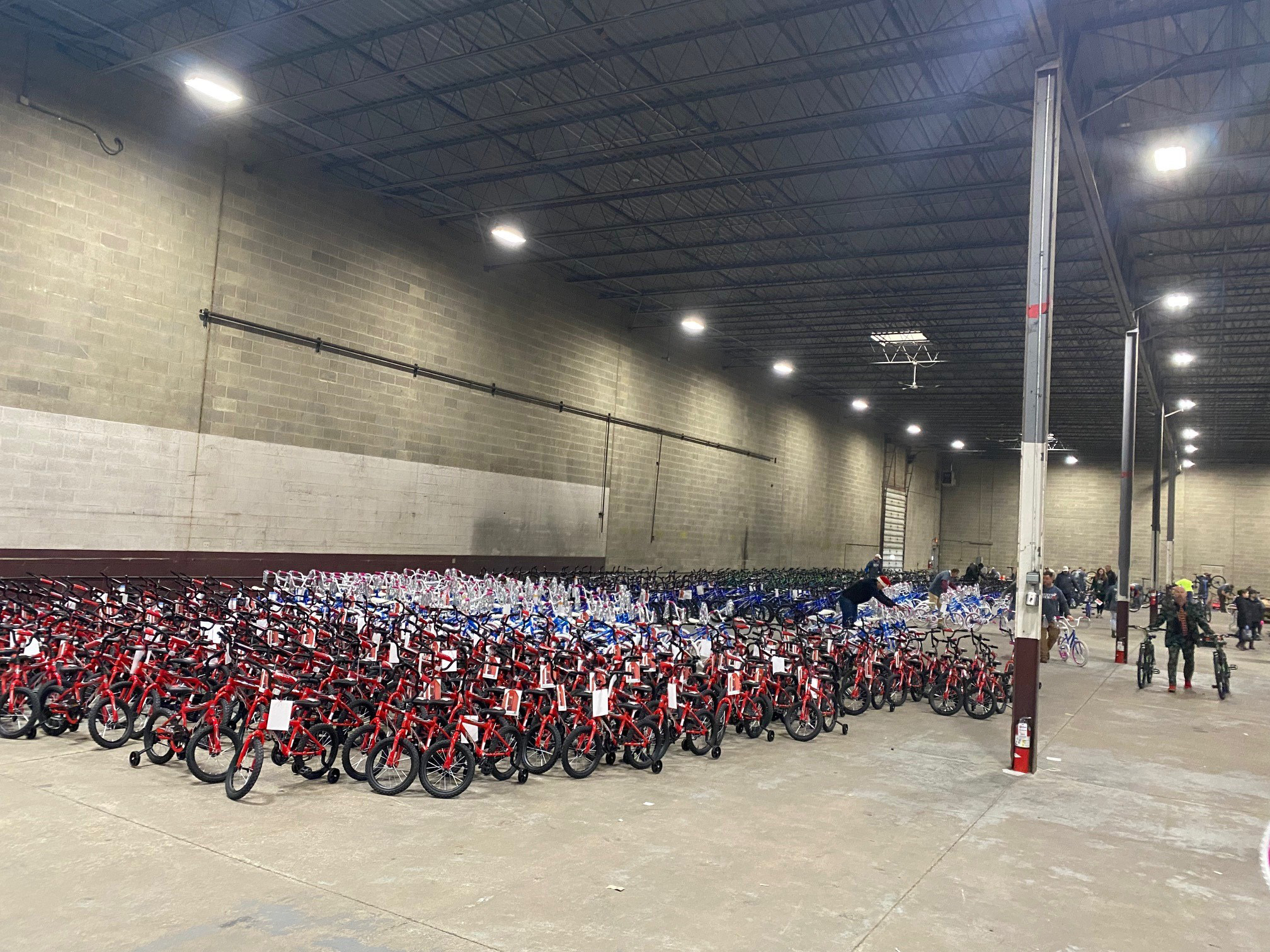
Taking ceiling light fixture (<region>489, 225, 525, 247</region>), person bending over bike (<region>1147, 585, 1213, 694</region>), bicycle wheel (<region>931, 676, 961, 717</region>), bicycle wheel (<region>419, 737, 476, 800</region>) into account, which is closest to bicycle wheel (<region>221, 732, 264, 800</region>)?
bicycle wheel (<region>419, 737, 476, 800</region>)

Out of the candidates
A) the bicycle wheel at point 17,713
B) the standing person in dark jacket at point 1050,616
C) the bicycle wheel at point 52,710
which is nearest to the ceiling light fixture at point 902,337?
the standing person in dark jacket at point 1050,616

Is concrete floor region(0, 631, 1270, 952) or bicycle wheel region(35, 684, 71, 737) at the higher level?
bicycle wheel region(35, 684, 71, 737)

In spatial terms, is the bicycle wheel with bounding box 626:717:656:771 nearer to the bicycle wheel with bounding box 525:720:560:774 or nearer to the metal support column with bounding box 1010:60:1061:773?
the bicycle wheel with bounding box 525:720:560:774

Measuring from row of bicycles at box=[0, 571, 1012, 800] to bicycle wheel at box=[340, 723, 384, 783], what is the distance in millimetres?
14

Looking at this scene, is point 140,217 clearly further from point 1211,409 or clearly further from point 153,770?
point 1211,409

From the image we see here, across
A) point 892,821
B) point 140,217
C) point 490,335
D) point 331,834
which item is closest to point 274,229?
point 140,217

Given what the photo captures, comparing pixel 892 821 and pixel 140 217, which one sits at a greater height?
pixel 140 217

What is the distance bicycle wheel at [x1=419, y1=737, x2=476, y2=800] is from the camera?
19.1 feet

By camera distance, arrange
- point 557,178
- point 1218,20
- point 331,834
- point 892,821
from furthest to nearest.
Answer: point 557,178, point 1218,20, point 892,821, point 331,834

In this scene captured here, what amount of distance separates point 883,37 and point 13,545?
1221 cm

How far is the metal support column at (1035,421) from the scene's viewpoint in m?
7.59

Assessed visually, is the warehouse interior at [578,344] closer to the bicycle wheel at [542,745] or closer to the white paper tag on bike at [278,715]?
the bicycle wheel at [542,745]

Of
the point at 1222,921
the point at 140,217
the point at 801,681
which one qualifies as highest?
the point at 140,217

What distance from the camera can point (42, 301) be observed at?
37.7 feet
